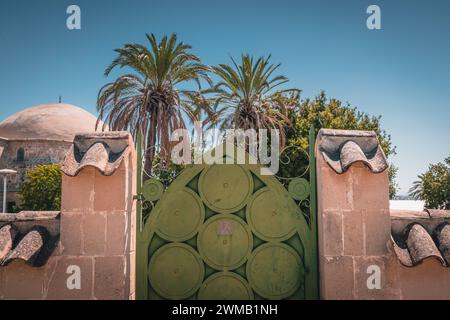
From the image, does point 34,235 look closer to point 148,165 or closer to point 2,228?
point 2,228

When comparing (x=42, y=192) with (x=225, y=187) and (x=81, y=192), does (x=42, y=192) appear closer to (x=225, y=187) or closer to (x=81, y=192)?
(x=81, y=192)

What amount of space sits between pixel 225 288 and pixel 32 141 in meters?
38.6

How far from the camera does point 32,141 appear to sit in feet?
126

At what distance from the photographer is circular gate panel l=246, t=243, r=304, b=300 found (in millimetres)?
3936

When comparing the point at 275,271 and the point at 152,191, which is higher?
the point at 152,191

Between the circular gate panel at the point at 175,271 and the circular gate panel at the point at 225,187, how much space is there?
0.49 meters

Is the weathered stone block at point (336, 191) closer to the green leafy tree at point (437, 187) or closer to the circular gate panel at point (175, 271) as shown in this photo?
the circular gate panel at point (175, 271)

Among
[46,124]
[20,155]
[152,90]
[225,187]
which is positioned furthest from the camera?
[46,124]

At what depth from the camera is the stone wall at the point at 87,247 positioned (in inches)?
143

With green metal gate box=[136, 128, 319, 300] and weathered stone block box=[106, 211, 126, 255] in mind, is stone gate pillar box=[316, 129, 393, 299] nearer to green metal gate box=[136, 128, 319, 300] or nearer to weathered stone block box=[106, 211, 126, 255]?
green metal gate box=[136, 128, 319, 300]

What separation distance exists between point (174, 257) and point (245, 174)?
1004 millimetres

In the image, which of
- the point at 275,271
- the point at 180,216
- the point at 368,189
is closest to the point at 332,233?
the point at 368,189
